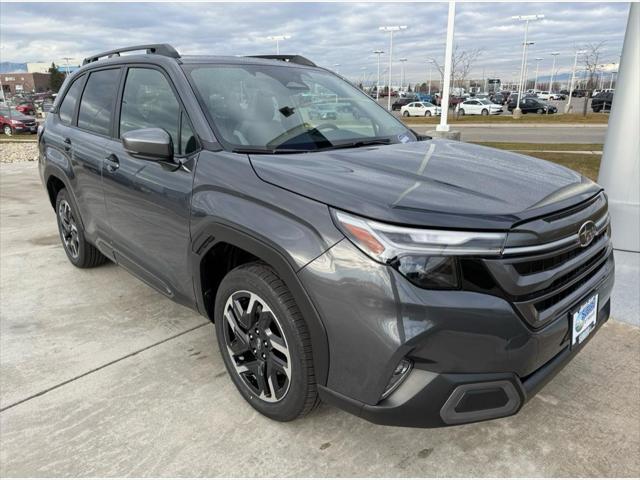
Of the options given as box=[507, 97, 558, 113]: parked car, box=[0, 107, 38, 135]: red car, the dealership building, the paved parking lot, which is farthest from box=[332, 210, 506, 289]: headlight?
the dealership building

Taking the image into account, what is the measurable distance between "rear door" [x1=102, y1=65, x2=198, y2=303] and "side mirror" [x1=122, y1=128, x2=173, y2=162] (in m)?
0.10

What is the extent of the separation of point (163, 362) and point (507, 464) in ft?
6.54

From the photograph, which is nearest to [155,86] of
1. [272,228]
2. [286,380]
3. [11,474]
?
[272,228]

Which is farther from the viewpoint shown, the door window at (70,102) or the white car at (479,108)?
the white car at (479,108)

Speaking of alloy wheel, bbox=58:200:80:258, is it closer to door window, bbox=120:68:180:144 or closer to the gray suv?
the gray suv

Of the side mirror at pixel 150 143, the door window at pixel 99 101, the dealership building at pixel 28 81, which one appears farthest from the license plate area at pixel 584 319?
the dealership building at pixel 28 81

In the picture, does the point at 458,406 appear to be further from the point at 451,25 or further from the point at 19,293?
the point at 451,25

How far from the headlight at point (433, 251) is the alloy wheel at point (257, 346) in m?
0.66

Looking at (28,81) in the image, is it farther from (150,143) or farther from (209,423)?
(209,423)

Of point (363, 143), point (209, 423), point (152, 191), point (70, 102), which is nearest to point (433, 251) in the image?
point (363, 143)

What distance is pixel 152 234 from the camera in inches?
118

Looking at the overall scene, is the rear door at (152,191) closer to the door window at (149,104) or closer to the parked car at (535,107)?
the door window at (149,104)

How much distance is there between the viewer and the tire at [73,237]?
430 cm

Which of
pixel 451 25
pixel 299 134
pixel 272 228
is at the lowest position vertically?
pixel 272 228
